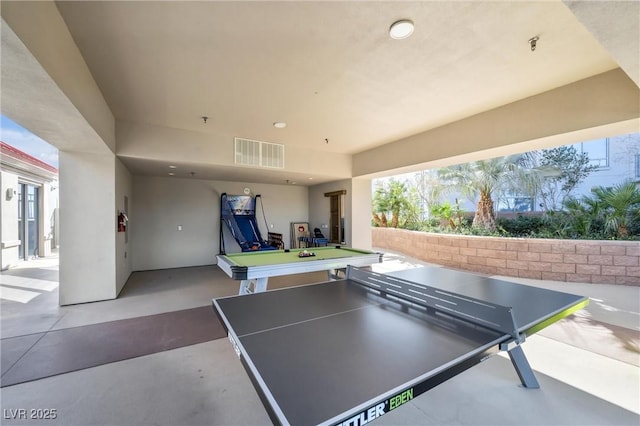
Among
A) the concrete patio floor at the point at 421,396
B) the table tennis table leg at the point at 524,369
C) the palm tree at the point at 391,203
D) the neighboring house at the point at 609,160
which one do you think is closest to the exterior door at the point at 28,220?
the concrete patio floor at the point at 421,396

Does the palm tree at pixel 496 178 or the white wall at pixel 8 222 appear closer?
the white wall at pixel 8 222

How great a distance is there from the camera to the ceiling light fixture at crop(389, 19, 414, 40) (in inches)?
90.4

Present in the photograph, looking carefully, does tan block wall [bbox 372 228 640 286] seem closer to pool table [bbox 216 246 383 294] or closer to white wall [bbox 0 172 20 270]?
pool table [bbox 216 246 383 294]

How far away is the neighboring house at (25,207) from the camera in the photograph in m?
6.69

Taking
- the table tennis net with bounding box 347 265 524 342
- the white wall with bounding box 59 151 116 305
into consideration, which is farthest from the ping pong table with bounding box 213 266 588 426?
the white wall with bounding box 59 151 116 305

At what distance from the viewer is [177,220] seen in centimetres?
711

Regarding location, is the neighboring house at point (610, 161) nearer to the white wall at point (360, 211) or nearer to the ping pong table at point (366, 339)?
the white wall at point (360, 211)

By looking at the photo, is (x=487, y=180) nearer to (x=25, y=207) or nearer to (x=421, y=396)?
(x=421, y=396)

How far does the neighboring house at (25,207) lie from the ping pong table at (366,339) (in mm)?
8398

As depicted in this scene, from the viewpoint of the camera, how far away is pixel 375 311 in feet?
5.83

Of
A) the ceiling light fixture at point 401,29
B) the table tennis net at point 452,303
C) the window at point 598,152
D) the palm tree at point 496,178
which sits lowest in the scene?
the table tennis net at point 452,303

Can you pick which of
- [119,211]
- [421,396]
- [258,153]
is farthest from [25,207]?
[421,396]

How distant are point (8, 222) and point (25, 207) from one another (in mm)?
1457

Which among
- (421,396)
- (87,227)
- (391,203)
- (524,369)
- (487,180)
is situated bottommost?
(421,396)
